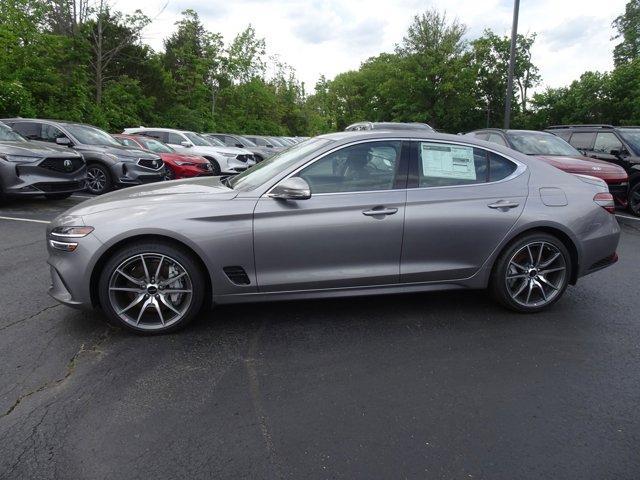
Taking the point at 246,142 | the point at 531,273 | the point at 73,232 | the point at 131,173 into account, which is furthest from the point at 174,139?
the point at 531,273

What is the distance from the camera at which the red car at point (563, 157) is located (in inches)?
354

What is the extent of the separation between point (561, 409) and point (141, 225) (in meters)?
2.93

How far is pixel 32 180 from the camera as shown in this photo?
326 inches

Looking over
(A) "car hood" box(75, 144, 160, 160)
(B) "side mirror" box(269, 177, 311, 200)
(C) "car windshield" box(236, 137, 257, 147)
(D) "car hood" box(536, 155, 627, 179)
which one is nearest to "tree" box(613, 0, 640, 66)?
(C) "car windshield" box(236, 137, 257, 147)

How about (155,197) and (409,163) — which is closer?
(155,197)

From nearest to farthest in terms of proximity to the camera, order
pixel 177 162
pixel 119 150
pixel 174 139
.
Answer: pixel 119 150 < pixel 177 162 < pixel 174 139

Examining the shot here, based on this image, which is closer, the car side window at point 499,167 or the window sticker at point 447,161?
the window sticker at point 447,161

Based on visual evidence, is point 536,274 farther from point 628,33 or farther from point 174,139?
point 628,33

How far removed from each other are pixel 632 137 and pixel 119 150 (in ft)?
37.0

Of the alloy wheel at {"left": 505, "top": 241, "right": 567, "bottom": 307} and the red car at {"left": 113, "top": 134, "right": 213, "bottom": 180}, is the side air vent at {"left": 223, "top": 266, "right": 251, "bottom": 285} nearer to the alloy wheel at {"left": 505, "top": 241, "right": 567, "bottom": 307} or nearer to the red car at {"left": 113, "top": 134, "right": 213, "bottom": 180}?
the alloy wheel at {"left": 505, "top": 241, "right": 567, "bottom": 307}

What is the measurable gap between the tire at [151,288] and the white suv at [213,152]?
11.1m

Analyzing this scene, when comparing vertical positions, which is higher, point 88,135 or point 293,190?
point 88,135

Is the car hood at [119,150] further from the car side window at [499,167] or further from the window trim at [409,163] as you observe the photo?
the car side window at [499,167]

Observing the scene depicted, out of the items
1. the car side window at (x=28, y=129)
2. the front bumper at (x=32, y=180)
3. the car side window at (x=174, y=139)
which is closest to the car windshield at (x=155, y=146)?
the car side window at (x=174, y=139)
